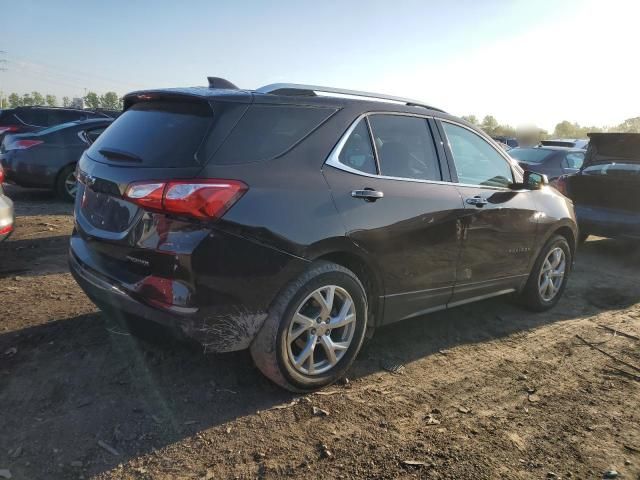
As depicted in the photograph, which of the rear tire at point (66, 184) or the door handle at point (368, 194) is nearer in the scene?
the door handle at point (368, 194)

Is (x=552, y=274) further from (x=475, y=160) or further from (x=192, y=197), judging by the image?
(x=192, y=197)

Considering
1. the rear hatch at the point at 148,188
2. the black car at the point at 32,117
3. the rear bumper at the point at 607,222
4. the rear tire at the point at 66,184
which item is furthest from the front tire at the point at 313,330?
the black car at the point at 32,117

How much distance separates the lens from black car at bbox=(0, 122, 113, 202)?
890 centimetres

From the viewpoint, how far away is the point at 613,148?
7.49 metres

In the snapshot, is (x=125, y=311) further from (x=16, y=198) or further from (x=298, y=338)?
(x=16, y=198)

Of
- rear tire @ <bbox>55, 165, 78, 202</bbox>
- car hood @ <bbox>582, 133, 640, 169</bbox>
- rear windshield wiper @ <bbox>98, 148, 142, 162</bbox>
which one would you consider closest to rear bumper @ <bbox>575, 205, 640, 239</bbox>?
car hood @ <bbox>582, 133, 640, 169</bbox>

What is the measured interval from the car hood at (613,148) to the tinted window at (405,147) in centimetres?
500

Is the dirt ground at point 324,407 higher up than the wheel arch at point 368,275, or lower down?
lower down

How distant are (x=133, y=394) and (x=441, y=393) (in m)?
1.95

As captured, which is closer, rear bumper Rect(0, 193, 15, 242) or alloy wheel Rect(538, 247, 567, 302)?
rear bumper Rect(0, 193, 15, 242)

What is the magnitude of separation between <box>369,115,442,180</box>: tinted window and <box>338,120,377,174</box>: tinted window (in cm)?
8

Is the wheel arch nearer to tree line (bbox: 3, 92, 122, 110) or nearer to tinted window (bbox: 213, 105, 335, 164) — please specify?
tinted window (bbox: 213, 105, 335, 164)

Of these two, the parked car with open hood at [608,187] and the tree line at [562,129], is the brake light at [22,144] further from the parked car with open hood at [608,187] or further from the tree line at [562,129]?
the tree line at [562,129]

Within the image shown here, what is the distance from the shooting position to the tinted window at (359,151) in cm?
324
